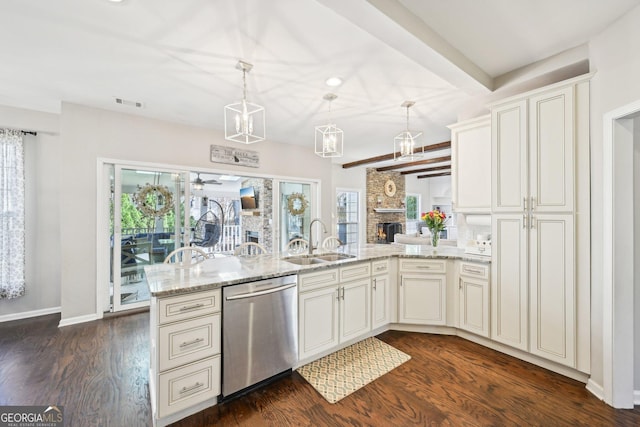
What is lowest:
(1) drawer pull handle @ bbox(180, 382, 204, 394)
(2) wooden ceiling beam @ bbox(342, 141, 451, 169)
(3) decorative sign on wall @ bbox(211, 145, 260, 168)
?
(1) drawer pull handle @ bbox(180, 382, 204, 394)

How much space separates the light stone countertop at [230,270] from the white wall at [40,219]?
260cm

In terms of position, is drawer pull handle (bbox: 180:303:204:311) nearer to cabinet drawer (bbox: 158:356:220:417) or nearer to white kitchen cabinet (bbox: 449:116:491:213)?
cabinet drawer (bbox: 158:356:220:417)

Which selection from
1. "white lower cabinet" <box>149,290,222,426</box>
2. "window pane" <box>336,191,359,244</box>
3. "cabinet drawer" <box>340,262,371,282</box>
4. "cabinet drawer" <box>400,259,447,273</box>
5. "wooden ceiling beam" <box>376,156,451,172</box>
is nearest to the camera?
"white lower cabinet" <box>149,290,222,426</box>

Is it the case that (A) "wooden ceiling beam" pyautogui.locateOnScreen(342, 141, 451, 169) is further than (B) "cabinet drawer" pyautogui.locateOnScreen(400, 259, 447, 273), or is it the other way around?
(A) "wooden ceiling beam" pyautogui.locateOnScreen(342, 141, 451, 169)

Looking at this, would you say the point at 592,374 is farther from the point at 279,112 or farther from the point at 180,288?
the point at 279,112

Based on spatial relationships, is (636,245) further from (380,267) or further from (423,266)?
(380,267)

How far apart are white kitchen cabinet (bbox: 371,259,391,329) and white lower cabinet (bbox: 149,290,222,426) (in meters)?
1.60

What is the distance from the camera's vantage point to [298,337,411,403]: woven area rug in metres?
2.12

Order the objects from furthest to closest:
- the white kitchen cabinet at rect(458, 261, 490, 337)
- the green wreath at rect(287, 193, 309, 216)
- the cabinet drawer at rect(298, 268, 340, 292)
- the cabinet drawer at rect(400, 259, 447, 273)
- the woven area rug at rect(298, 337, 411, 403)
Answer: the green wreath at rect(287, 193, 309, 216) < the cabinet drawer at rect(400, 259, 447, 273) < the white kitchen cabinet at rect(458, 261, 490, 337) < the cabinet drawer at rect(298, 268, 340, 292) < the woven area rug at rect(298, 337, 411, 403)

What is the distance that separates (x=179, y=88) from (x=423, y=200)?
949 centimetres

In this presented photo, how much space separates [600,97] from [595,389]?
2.16 metres

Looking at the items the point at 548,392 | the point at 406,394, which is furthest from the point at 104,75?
the point at 548,392

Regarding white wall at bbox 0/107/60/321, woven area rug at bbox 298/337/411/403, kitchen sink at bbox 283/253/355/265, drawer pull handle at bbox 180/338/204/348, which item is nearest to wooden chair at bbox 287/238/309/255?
kitchen sink at bbox 283/253/355/265

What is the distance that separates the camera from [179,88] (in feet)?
9.84
